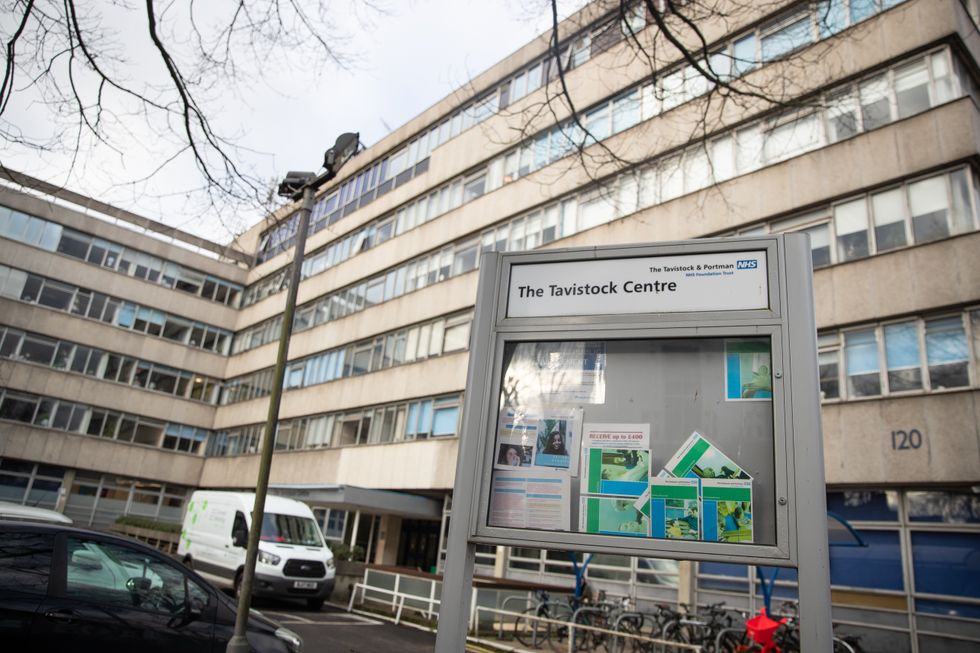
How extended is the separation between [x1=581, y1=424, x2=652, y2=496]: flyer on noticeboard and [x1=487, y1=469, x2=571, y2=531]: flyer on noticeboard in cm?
10

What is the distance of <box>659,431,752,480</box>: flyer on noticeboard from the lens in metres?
2.38

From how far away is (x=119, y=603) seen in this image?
470 cm

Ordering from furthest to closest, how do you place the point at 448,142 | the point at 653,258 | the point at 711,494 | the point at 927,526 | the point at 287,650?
the point at 448,142, the point at 927,526, the point at 287,650, the point at 653,258, the point at 711,494

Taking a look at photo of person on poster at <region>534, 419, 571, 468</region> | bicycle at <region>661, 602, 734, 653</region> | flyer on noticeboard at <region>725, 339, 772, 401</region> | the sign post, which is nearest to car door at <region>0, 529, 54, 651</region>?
the sign post

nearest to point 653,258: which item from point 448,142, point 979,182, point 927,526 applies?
point 927,526

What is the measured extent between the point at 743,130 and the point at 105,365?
31.8 m

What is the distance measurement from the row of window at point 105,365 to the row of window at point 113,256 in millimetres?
4520

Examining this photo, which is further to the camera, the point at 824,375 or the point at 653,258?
the point at 824,375

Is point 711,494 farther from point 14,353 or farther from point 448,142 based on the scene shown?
point 14,353

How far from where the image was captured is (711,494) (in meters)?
2.35

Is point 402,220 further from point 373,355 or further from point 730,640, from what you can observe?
point 730,640

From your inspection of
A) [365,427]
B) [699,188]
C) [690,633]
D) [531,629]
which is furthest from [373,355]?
[690,633]

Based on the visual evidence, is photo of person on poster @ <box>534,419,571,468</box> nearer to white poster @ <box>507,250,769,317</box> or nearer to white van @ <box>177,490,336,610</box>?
white poster @ <box>507,250,769,317</box>

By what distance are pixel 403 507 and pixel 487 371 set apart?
797 inches
